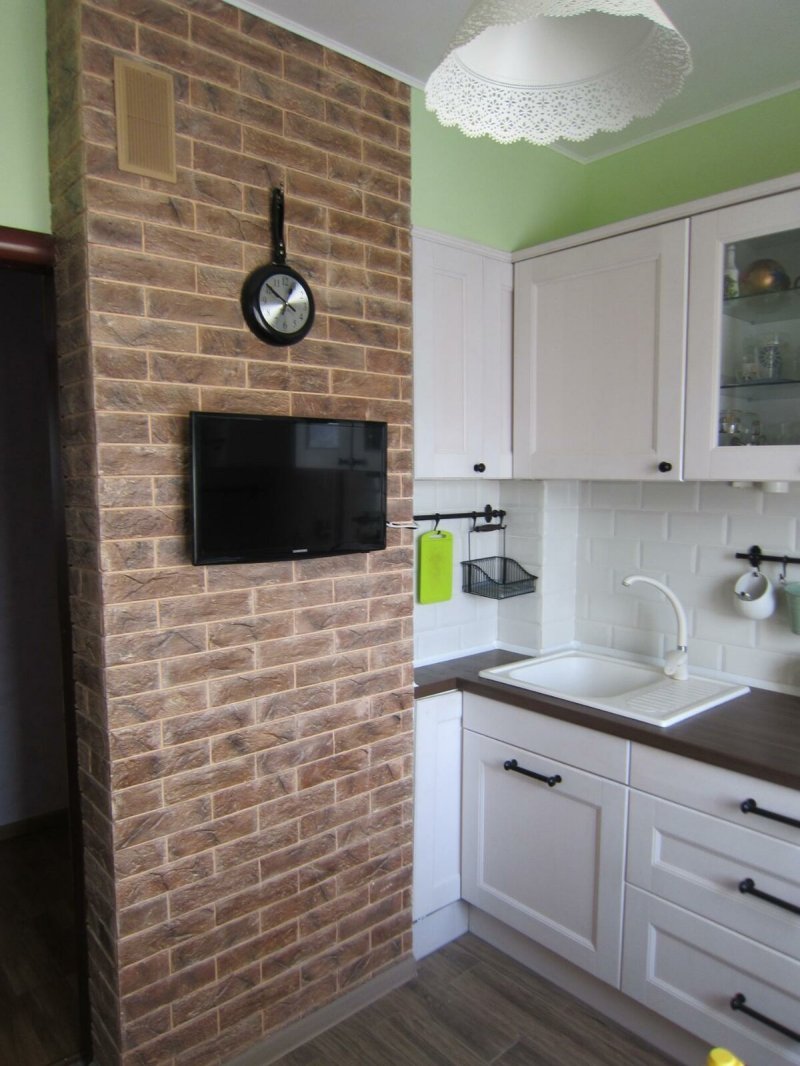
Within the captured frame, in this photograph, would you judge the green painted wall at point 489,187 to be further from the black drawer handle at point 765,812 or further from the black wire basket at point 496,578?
the black drawer handle at point 765,812

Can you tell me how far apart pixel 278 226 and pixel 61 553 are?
93 centimetres

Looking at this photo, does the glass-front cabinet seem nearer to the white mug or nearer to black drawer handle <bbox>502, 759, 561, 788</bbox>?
the white mug

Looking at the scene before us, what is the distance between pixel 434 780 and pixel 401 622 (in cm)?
54

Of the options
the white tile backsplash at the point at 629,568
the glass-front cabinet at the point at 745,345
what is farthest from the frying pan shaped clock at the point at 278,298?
the glass-front cabinet at the point at 745,345

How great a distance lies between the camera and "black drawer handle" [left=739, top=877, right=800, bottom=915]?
1552 mm

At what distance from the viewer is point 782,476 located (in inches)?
70.9

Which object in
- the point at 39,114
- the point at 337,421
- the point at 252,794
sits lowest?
the point at 252,794

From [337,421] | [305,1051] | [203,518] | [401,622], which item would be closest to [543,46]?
[337,421]

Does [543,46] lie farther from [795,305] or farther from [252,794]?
[252,794]

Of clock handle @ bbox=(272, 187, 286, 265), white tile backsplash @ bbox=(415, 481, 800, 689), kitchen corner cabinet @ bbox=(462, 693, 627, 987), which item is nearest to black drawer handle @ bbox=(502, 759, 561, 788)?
kitchen corner cabinet @ bbox=(462, 693, 627, 987)

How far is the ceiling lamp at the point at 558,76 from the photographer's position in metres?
0.99

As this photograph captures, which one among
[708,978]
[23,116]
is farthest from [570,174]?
[708,978]

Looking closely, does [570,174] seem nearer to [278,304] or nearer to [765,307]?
[765,307]

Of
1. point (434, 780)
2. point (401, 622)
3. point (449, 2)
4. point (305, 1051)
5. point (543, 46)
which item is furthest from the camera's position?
point (434, 780)
